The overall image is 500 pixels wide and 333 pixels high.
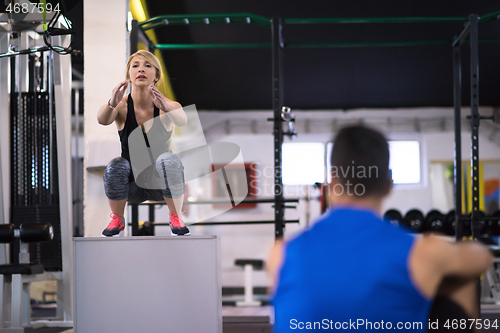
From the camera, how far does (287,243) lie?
2.94 feet

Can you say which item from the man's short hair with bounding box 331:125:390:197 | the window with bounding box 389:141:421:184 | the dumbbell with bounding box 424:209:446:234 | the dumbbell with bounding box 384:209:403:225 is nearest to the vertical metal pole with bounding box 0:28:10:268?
the man's short hair with bounding box 331:125:390:197

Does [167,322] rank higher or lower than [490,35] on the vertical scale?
lower

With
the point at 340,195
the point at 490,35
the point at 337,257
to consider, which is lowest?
the point at 337,257

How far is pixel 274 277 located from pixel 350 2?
15.5ft

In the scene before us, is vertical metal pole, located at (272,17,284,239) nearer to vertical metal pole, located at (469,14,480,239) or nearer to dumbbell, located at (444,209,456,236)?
vertical metal pole, located at (469,14,480,239)

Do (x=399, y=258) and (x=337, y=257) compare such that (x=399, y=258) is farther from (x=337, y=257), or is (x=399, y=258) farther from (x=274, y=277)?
(x=274, y=277)

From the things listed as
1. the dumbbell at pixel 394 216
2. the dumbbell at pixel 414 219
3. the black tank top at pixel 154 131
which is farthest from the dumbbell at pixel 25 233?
the dumbbell at pixel 414 219

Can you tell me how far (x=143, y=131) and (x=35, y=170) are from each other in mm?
1838

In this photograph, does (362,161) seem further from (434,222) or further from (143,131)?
(434,222)

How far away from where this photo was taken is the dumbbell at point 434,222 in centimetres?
630

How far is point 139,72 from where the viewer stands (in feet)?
6.80

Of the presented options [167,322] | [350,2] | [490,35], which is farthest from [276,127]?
[490,35]

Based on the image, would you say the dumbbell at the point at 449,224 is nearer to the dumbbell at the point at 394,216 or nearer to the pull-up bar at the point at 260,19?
the dumbbell at the point at 394,216

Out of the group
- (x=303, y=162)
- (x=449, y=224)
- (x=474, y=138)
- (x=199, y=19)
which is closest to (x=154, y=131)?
(x=199, y=19)
